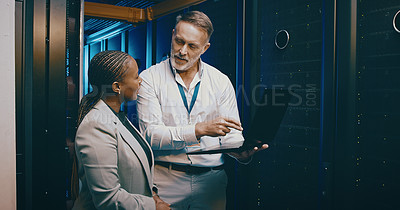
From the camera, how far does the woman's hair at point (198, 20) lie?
6.52ft

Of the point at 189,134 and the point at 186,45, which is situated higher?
the point at 186,45

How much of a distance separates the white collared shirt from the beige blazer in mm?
302

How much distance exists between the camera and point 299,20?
202 cm

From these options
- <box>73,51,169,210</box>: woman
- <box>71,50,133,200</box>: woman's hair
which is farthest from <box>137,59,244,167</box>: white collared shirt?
<box>71,50,133,200</box>: woman's hair

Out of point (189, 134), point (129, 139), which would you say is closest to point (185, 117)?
point (189, 134)

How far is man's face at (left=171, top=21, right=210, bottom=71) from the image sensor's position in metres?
1.96

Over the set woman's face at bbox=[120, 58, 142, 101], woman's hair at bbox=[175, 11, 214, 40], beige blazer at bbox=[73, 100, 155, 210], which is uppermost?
woman's hair at bbox=[175, 11, 214, 40]

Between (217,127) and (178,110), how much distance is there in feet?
1.11

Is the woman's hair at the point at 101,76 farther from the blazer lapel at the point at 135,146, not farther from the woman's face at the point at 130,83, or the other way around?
the blazer lapel at the point at 135,146

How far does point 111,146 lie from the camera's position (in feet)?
4.53

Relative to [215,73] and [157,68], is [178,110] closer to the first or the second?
[157,68]

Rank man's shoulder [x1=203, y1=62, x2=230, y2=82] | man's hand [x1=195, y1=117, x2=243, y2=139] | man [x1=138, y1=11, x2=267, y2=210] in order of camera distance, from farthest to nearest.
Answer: man's shoulder [x1=203, y1=62, x2=230, y2=82] < man [x1=138, y1=11, x2=267, y2=210] < man's hand [x1=195, y1=117, x2=243, y2=139]

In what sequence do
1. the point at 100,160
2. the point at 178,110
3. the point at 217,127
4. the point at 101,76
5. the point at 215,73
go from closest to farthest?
the point at 100,160 → the point at 101,76 → the point at 217,127 → the point at 178,110 → the point at 215,73

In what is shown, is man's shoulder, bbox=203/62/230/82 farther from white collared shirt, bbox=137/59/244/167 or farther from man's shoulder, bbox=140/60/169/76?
man's shoulder, bbox=140/60/169/76
